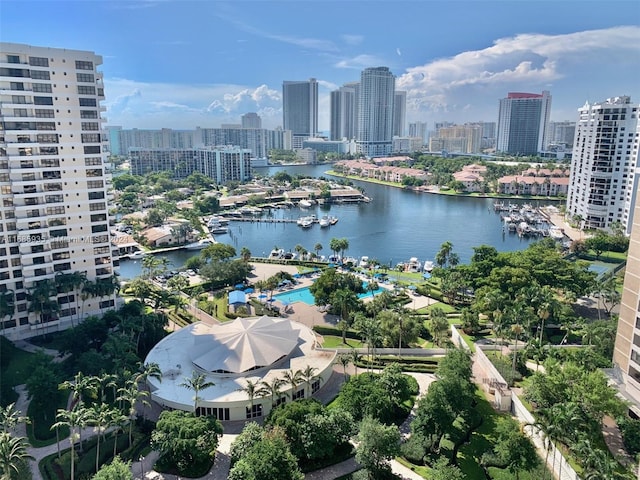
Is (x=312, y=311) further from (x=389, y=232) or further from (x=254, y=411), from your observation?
(x=389, y=232)

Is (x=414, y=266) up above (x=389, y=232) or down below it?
below

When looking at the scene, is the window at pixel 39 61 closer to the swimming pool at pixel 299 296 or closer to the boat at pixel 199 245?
the swimming pool at pixel 299 296

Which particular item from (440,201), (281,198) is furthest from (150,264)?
(440,201)

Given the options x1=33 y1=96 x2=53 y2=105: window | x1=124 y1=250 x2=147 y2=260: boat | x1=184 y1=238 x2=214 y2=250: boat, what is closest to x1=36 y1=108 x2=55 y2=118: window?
x1=33 y1=96 x2=53 y2=105: window

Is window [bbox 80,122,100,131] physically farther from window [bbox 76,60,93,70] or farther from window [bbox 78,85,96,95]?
window [bbox 76,60,93,70]

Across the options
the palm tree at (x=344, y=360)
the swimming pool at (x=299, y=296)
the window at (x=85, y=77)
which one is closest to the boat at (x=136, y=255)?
the swimming pool at (x=299, y=296)

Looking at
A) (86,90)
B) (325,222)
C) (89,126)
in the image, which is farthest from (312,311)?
(325,222)

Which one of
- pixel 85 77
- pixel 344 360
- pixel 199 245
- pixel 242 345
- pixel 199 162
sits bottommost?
pixel 199 245

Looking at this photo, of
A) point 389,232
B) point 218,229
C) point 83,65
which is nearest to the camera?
point 83,65
